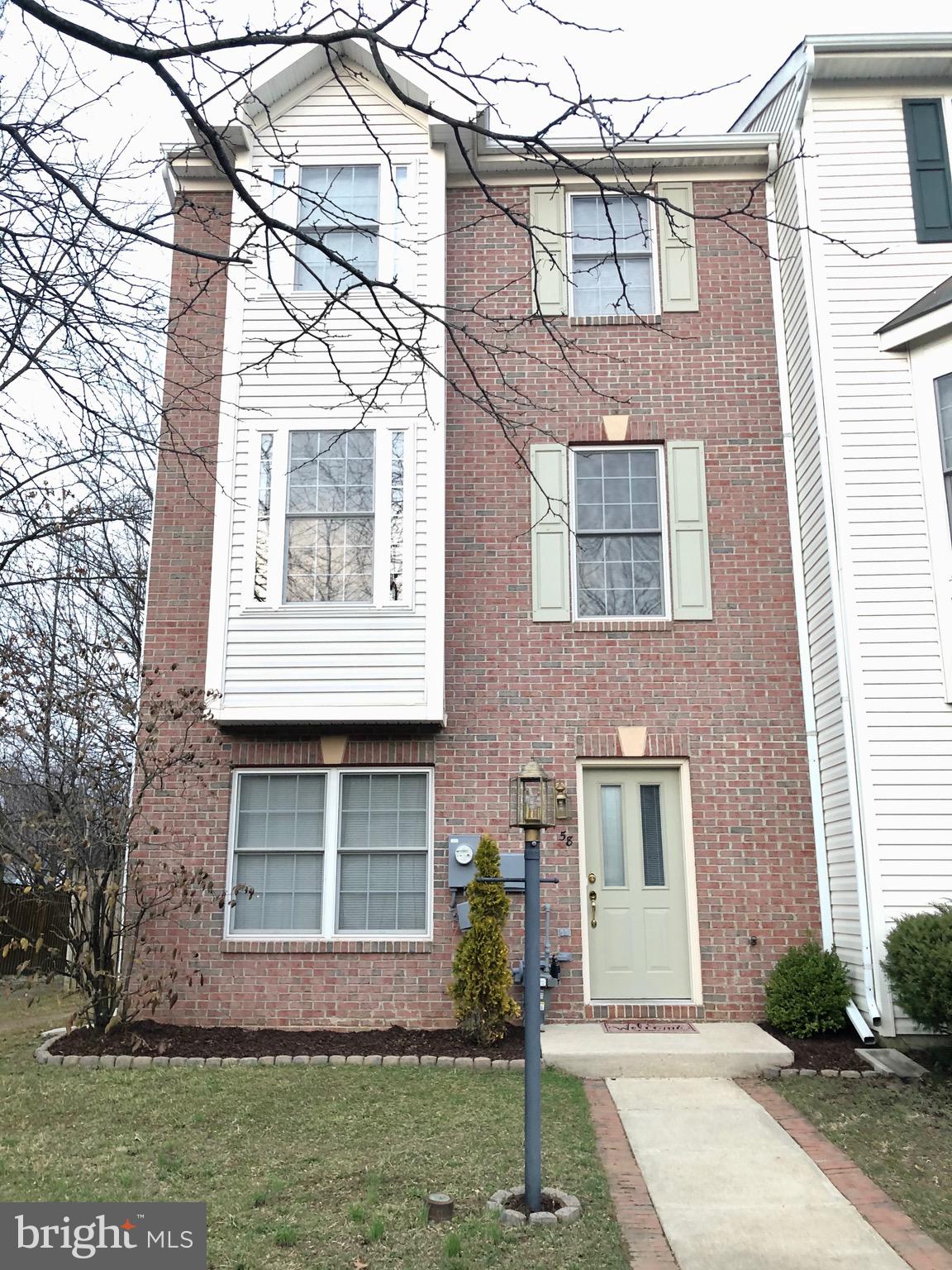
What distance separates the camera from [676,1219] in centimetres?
453

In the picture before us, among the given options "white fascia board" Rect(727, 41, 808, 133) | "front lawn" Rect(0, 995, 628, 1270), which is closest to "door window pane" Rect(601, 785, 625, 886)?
"front lawn" Rect(0, 995, 628, 1270)

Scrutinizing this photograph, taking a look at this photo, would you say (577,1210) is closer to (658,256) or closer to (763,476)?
(763,476)

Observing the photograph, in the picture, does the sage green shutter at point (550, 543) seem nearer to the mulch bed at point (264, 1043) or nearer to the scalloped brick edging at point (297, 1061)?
the mulch bed at point (264, 1043)

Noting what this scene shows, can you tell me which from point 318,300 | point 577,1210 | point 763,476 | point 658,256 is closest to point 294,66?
point 318,300

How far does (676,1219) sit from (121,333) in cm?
459

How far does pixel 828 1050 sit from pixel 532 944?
412 centimetres

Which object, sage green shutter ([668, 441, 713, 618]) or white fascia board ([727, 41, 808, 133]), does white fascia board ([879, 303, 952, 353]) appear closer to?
sage green shutter ([668, 441, 713, 618])

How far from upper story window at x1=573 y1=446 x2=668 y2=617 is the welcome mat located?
3.51 m

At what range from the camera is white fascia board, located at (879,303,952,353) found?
8.44 meters

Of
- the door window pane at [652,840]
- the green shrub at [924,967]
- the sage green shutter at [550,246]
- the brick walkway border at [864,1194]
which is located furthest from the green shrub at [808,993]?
the sage green shutter at [550,246]

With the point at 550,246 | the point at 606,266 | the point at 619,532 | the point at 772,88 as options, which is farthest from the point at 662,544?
the point at 772,88

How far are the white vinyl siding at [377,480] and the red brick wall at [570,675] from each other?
443 millimetres

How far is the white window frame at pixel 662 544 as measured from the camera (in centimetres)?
934

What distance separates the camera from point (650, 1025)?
8.25m
